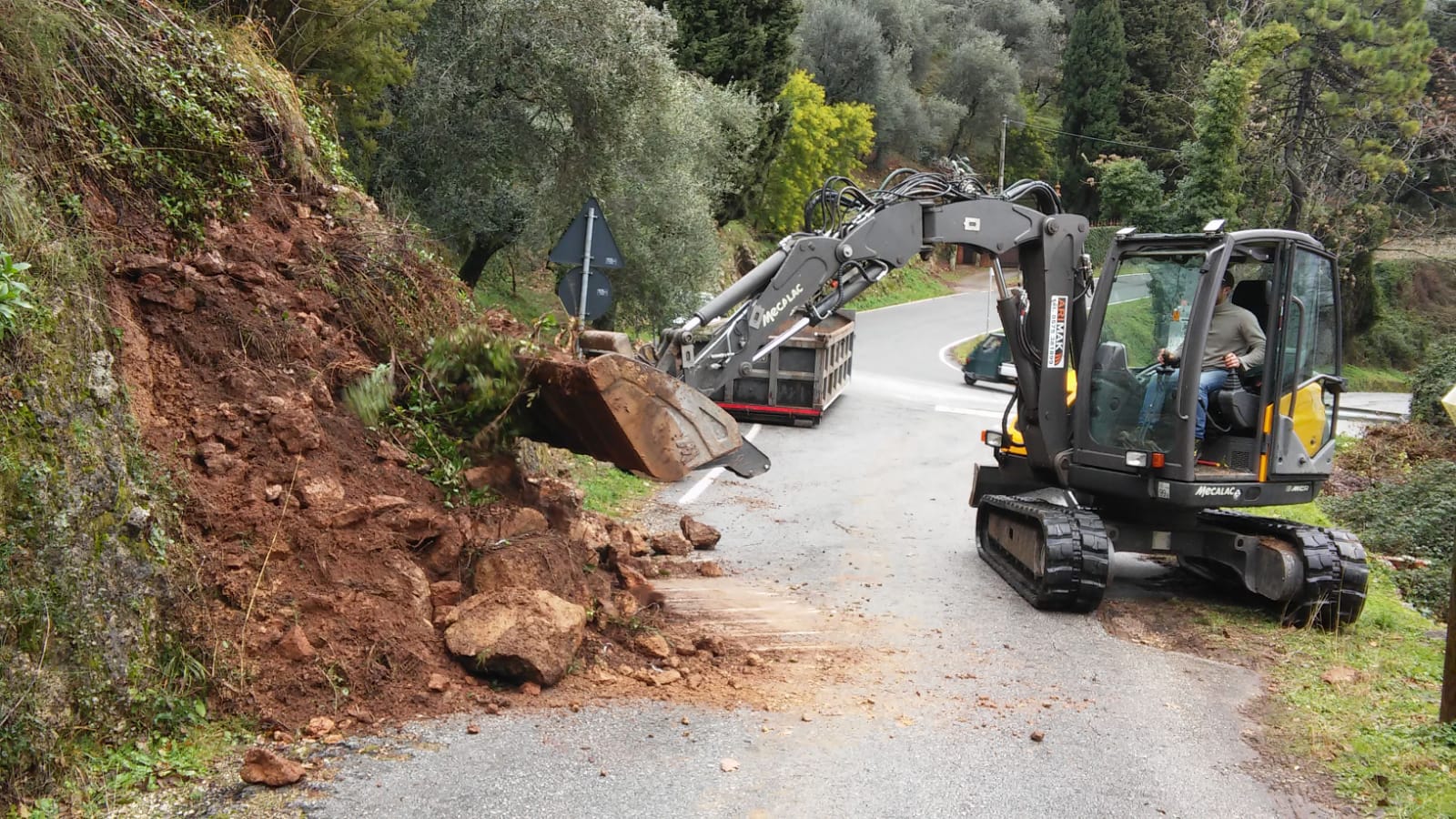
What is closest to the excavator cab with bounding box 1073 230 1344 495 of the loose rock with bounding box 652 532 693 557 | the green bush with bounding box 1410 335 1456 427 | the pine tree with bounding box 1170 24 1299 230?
the loose rock with bounding box 652 532 693 557

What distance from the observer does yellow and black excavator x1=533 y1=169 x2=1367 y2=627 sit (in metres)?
8.30

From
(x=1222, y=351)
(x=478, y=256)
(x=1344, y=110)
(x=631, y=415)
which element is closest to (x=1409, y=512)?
(x=1222, y=351)

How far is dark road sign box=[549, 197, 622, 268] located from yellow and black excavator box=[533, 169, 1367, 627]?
2.65 metres

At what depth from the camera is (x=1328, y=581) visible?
27.6 ft

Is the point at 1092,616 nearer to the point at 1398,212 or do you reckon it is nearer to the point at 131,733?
the point at 131,733

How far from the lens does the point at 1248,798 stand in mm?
5445

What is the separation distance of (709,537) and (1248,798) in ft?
17.2

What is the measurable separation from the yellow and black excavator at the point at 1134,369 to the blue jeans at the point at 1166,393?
0.05ft

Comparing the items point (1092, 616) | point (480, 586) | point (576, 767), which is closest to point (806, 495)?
point (1092, 616)

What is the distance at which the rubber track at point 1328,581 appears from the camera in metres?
8.44

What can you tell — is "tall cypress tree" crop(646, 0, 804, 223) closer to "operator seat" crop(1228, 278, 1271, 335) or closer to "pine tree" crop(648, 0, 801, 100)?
"pine tree" crop(648, 0, 801, 100)

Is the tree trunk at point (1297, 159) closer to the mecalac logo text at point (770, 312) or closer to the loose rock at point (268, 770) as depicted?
the mecalac logo text at point (770, 312)

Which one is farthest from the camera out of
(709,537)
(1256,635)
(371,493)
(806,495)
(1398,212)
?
(1398,212)

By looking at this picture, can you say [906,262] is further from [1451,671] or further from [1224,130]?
[1224,130]
